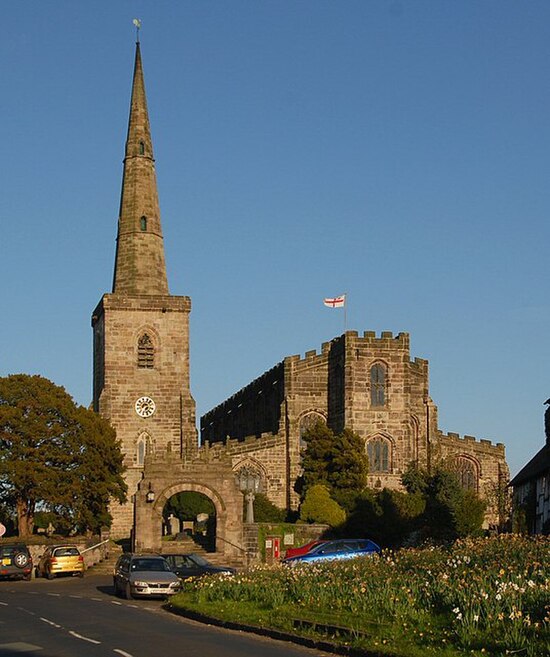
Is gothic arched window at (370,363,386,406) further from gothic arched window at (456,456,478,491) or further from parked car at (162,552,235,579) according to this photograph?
parked car at (162,552,235,579)

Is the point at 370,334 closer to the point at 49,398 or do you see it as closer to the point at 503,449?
the point at 503,449

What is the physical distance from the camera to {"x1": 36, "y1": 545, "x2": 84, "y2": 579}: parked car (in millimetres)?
50938

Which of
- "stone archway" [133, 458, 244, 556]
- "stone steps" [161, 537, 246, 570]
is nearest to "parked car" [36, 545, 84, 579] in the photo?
"stone archway" [133, 458, 244, 556]

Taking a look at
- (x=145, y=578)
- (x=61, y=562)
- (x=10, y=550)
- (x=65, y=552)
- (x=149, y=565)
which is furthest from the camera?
(x=65, y=552)

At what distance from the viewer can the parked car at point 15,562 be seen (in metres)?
49.6

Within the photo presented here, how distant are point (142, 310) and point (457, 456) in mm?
21625

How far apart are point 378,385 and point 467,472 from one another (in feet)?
29.2

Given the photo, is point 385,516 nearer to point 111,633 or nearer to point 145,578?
point 145,578

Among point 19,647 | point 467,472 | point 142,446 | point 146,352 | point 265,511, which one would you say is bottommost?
point 19,647

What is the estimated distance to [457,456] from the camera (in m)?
79.2

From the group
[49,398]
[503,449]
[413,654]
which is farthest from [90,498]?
[413,654]

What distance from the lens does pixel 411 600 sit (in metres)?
24.5

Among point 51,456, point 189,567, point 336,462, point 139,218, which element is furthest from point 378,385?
point 189,567

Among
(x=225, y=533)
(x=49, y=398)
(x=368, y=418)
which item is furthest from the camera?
(x=368, y=418)
